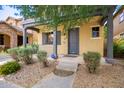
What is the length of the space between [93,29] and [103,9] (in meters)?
3.19

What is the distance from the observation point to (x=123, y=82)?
640cm

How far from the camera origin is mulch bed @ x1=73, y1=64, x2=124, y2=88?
248 inches

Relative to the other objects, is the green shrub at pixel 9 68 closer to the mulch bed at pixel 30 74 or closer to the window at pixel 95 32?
the mulch bed at pixel 30 74

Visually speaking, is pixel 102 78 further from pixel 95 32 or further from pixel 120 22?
pixel 120 22

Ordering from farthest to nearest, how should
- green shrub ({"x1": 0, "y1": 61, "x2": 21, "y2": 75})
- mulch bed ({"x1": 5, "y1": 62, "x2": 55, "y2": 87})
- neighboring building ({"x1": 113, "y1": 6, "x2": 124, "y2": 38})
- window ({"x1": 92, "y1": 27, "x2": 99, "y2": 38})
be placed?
1. neighboring building ({"x1": 113, "y1": 6, "x2": 124, "y2": 38})
2. window ({"x1": 92, "y1": 27, "x2": 99, "y2": 38})
3. green shrub ({"x1": 0, "y1": 61, "x2": 21, "y2": 75})
4. mulch bed ({"x1": 5, "y1": 62, "x2": 55, "y2": 87})

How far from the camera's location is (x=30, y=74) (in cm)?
820

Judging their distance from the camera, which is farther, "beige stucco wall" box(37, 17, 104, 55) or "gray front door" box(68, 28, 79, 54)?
"gray front door" box(68, 28, 79, 54)

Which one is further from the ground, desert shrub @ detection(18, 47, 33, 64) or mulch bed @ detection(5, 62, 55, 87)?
desert shrub @ detection(18, 47, 33, 64)

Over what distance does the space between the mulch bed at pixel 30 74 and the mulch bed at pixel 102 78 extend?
1.67m

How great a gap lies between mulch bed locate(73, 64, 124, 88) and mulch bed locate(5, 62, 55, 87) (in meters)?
1.67

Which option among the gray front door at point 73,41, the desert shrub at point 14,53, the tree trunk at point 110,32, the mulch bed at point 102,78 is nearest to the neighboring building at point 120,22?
the gray front door at point 73,41

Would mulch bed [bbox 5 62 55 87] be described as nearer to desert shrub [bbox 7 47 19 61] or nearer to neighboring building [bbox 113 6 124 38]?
desert shrub [bbox 7 47 19 61]

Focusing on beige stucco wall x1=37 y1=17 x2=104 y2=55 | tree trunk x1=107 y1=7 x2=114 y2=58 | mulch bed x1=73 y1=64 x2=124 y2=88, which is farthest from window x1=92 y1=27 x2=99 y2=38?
mulch bed x1=73 y1=64 x2=124 y2=88

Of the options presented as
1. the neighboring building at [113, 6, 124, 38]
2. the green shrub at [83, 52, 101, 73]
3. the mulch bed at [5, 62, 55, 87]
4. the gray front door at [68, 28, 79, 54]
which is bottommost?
the mulch bed at [5, 62, 55, 87]
